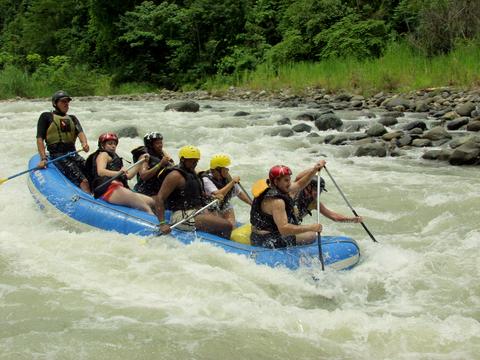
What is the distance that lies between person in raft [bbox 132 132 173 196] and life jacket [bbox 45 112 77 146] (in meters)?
1.33

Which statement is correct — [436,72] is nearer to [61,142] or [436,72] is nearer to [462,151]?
[462,151]

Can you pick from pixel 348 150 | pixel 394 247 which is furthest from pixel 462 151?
pixel 394 247

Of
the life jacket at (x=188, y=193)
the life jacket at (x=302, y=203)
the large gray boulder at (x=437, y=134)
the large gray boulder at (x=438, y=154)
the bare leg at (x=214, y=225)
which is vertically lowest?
the large gray boulder at (x=438, y=154)

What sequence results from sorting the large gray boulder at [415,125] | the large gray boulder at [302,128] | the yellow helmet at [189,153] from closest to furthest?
the yellow helmet at [189,153]
the large gray boulder at [415,125]
the large gray boulder at [302,128]

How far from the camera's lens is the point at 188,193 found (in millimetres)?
5469

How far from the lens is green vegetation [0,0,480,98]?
16.3m

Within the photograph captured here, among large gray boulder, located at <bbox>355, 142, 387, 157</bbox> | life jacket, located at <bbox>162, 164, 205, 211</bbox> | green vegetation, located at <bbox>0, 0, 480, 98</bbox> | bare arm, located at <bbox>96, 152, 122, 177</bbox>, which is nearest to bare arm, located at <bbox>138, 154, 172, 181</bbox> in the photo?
bare arm, located at <bbox>96, 152, 122, 177</bbox>

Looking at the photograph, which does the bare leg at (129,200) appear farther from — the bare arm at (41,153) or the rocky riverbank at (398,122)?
the rocky riverbank at (398,122)

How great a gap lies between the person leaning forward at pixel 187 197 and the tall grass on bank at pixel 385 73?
10.4 meters

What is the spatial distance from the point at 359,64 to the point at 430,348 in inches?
577

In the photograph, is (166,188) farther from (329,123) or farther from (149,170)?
(329,123)

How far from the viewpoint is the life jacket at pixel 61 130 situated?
706cm

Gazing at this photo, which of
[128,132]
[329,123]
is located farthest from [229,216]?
[329,123]

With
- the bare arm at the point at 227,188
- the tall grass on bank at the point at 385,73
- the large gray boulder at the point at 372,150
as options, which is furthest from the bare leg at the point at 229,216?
the tall grass on bank at the point at 385,73
